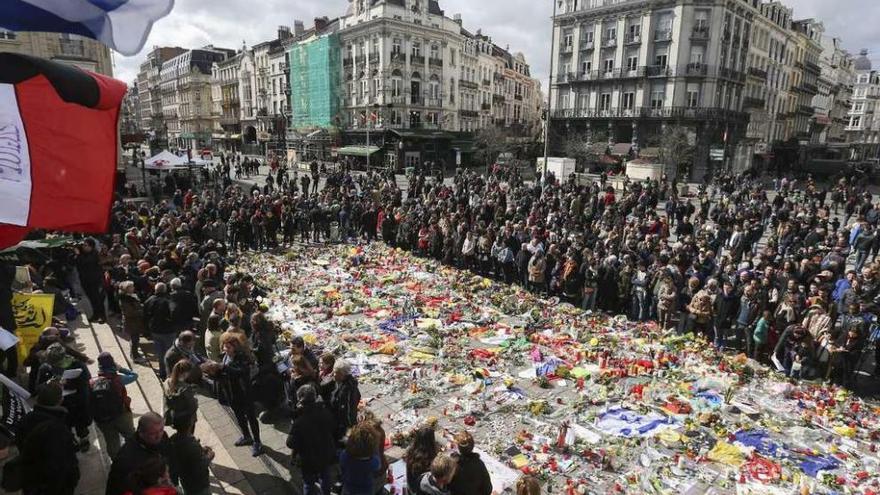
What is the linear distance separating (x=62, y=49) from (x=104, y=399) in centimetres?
4185

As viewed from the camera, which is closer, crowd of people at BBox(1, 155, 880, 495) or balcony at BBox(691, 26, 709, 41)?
crowd of people at BBox(1, 155, 880, 495)

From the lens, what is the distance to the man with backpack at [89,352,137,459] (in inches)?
207

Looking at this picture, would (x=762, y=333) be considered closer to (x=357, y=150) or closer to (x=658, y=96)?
(x=658, y=96)

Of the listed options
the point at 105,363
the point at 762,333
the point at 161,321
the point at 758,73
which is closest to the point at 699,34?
the point at 758,73

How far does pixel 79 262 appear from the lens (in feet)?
34.0

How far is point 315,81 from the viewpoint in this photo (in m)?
57.8

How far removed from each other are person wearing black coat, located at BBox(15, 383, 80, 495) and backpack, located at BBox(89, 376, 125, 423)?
76 centimetres

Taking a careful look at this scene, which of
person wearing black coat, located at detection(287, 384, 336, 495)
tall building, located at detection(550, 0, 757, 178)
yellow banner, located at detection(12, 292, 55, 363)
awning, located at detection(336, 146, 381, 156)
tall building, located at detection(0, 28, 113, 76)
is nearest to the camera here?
person wearing black coat, located at detection(287, 384, 336, 495)

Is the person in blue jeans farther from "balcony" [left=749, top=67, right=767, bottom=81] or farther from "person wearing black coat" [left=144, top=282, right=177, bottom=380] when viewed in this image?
"balcony" [left=749, top=67, right=767, bottom=81]

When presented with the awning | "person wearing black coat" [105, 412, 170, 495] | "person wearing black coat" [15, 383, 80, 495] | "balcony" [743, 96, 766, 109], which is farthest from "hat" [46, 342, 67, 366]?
"balcony" [743, 96, 766, 109]

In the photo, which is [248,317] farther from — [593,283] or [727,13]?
[727,13]

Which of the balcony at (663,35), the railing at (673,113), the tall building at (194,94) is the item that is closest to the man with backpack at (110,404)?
the railing at (673,113)

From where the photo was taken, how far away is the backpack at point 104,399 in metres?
5.25

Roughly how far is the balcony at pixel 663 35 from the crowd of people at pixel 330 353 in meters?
27.6
